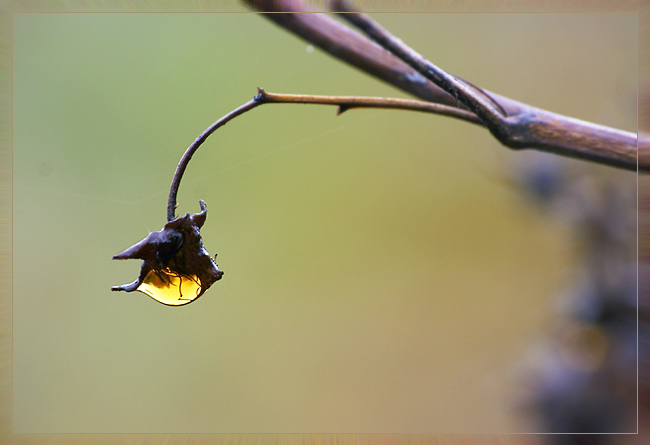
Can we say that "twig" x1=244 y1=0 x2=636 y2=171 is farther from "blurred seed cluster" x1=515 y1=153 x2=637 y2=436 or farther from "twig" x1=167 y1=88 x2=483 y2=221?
"blurred seed cluster" x1=515 y1=153 x2=637 y2=436

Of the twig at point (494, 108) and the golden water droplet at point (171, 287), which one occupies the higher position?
the twig at point (494, 108)

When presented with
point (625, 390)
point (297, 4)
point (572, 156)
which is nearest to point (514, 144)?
point (572, 156)

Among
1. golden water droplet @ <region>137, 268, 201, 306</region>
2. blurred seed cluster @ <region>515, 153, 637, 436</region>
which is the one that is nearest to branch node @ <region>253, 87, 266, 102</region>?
golden water droplet @ <region>137, 268, 201, 306</region>

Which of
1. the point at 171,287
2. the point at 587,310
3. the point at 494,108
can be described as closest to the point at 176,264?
the point at 171,287

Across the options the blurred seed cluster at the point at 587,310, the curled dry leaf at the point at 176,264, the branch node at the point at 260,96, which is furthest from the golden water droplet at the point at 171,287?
the blurred seed cluster at the point at 587,310

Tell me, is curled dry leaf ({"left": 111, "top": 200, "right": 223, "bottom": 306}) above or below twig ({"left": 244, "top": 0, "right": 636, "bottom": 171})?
below

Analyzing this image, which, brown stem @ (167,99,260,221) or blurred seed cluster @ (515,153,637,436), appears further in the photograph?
blurred seed cluster @ (515,153,637,436)

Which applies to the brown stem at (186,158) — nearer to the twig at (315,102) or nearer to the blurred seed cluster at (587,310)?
the twig at (315,102)
